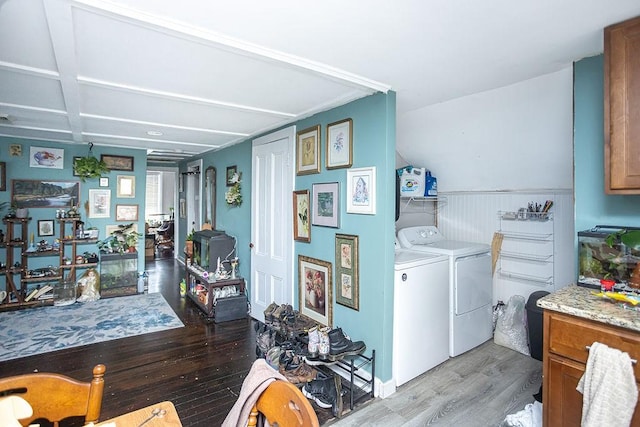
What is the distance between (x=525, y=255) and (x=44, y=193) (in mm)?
6043

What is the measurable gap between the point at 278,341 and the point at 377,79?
2.35 meters

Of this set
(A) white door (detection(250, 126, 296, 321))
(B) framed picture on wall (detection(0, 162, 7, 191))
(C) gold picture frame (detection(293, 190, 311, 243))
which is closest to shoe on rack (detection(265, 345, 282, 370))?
(A) white door (detection(250, 126, 296, 321))

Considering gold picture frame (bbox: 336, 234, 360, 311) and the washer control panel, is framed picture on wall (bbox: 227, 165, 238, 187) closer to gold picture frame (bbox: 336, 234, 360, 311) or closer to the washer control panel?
gold picture frame (bbox: 336, 234, 360, 311)

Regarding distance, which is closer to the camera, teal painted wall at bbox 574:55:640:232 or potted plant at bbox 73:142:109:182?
teal painted wall at bbox 574:55:640:232

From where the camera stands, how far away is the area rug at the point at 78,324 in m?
3.26

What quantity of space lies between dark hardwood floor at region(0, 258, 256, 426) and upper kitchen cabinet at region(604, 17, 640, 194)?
2.69m

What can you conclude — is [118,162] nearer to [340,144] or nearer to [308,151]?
[308,151]

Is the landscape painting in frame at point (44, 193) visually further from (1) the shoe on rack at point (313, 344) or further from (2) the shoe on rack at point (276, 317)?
(1) the shoe on rack at point (313, 344)

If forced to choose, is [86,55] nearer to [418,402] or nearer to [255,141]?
[255,141]

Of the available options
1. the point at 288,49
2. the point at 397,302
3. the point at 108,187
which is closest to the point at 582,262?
the point at 397,302

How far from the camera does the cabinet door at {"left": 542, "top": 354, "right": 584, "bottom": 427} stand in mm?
1534

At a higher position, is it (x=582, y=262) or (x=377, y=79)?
(x=377, y=79)

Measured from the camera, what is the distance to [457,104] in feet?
8.92

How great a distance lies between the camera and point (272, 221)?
12.4 feet
